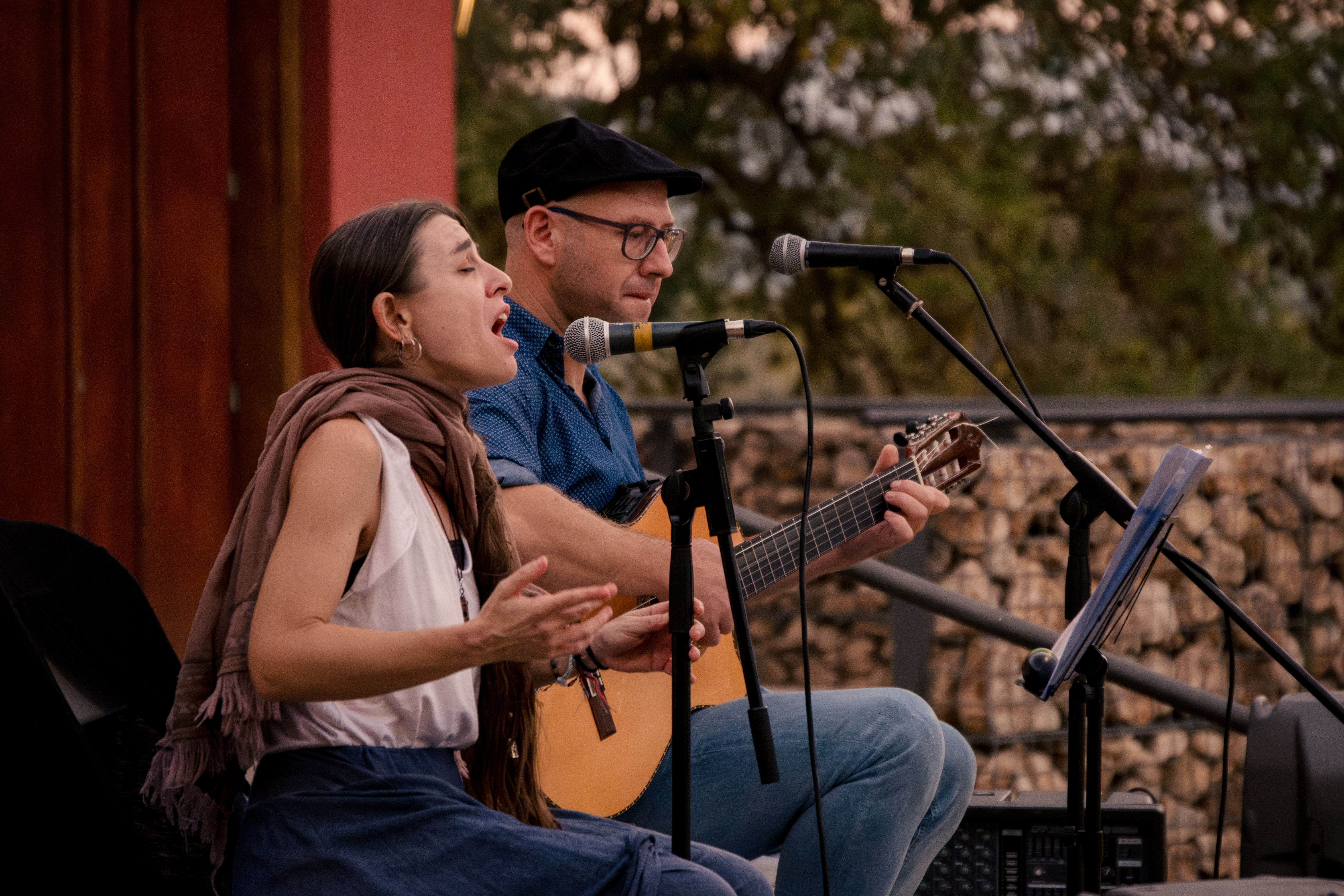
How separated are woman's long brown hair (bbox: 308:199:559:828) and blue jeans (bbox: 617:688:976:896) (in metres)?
0.42

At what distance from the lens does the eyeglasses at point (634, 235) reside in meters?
2.48

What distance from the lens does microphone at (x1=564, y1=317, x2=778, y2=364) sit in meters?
1.75

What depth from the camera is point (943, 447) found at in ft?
8.37

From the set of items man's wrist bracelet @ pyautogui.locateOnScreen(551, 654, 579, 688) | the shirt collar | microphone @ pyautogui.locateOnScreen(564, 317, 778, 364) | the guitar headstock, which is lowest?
man's wrist bracelet @ pyautogui.locateOnScreen(551, 654, 579, 688)

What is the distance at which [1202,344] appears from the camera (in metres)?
9.20

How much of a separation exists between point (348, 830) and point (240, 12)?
272cm

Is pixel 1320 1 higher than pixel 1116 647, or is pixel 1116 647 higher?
pixel 1320 1

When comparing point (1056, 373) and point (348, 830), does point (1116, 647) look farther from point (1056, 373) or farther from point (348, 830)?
point (1056, 373)

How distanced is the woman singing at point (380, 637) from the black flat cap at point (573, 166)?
0.71m

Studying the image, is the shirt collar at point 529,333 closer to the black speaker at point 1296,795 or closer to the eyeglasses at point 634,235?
the eyeglasses at point 634,235

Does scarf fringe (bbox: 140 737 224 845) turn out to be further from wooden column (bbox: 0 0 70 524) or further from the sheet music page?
wooden column (bbox: 0 0 70 524)

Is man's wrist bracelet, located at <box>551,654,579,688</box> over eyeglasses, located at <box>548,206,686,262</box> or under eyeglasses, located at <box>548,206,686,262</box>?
under

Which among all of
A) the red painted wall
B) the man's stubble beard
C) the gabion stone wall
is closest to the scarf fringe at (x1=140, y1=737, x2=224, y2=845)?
the man's stubble beard

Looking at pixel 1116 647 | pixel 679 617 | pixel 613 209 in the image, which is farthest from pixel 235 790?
pixel 1116 647
